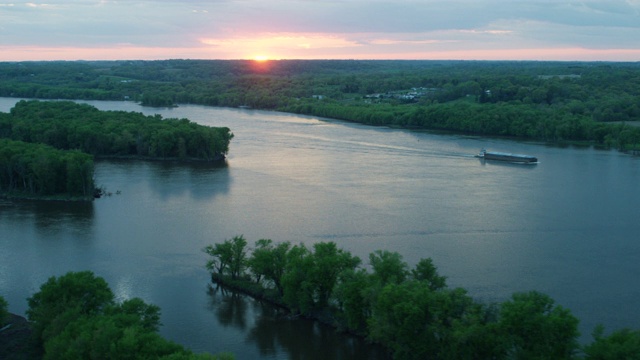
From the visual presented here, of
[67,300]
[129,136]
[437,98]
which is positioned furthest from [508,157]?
→ [437,98]

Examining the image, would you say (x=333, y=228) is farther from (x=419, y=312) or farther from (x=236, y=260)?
(x=419, y=312)

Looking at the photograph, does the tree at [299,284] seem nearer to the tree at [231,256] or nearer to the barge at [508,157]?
the tree at [231,256]

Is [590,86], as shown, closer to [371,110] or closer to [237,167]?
[371,110]

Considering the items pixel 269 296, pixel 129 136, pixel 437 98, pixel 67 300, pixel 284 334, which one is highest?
pixel 437 98

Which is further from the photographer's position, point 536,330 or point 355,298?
point 355,298

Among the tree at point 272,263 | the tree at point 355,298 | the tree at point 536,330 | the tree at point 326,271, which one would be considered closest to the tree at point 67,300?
the tree at point 272,263

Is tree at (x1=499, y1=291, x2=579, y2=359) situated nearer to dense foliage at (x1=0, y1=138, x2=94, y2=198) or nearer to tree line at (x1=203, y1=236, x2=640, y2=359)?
tree line at (x1=203, y1=236, x2=640, y2=359)

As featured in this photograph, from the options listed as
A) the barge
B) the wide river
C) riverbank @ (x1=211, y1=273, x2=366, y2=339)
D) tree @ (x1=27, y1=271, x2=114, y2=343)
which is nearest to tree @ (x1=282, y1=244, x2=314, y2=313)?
riverbank @ (x1=211, y1=273, x2=366, y2=339)
